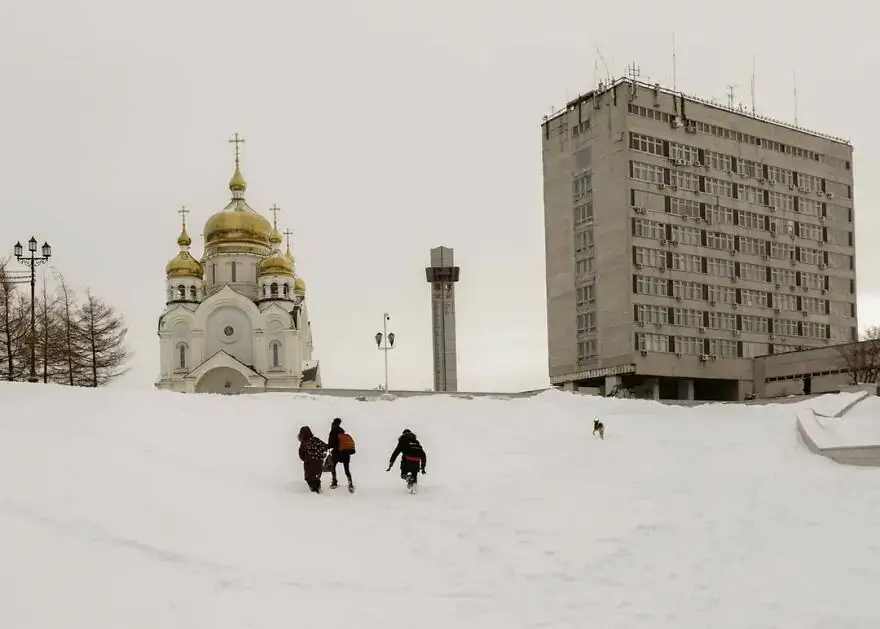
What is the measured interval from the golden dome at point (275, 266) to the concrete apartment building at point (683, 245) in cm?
1945

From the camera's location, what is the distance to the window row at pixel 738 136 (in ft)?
235

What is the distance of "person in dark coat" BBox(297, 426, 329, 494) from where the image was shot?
20.8 metres

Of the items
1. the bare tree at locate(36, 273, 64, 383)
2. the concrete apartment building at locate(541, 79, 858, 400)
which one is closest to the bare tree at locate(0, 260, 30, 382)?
the bare tree at locate(36, 273, 64, 383)

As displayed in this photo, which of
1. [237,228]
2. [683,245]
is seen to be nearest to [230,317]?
[237,228]

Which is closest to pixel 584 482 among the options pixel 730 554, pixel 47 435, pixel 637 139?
pixel 730 554

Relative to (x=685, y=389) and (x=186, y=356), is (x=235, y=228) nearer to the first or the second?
(x=186, y=356)

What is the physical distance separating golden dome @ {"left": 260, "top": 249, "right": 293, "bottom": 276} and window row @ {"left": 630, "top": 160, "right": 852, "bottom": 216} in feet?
88.6

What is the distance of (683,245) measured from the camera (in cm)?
7188

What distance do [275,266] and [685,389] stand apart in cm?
3057

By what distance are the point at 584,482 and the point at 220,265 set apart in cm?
6290

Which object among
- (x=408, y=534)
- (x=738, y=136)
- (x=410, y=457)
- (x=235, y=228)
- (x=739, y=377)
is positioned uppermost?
(x=738, y=136)

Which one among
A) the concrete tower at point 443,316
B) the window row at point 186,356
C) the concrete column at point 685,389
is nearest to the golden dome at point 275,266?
the window row at point 186,356

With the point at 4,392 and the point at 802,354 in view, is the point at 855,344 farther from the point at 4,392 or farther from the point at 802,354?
the point at 4,392

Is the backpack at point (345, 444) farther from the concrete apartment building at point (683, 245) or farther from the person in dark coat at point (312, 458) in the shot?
the concrete apartment building at point (683, 245)
